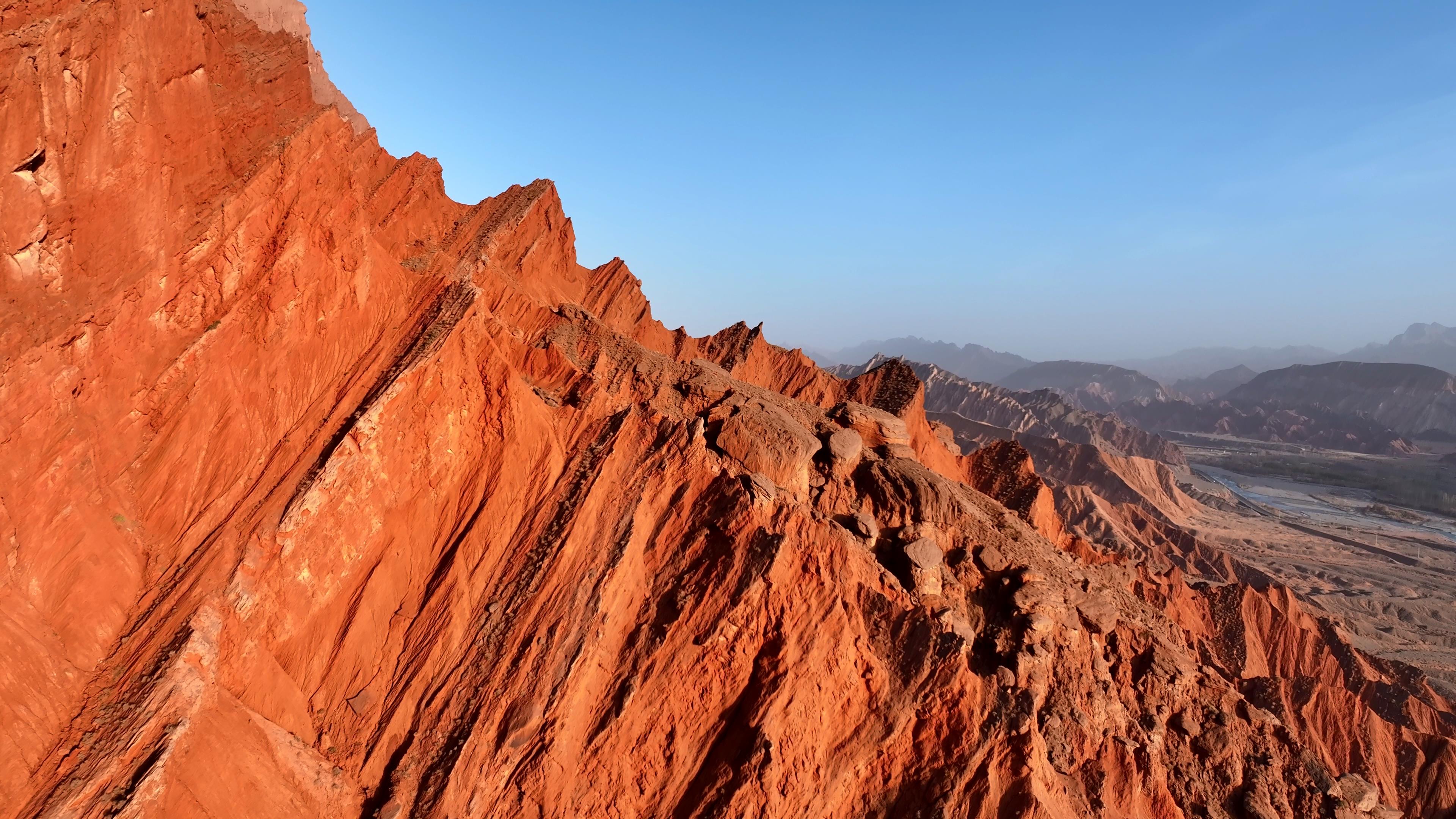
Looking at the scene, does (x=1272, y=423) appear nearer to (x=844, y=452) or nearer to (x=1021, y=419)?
(x=1021, y=419)

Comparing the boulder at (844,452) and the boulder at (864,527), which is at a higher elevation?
the boulder at (844,452)

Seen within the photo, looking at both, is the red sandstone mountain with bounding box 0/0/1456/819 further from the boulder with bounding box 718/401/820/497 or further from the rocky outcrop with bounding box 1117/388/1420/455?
the rocky outcrop with bounding box 1117/388/1420/455

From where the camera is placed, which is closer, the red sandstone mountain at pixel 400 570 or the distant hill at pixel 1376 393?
the red sandstone mountain at pixel 400 570

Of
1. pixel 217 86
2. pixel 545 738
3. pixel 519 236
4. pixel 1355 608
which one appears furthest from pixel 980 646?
pixel 1355 608

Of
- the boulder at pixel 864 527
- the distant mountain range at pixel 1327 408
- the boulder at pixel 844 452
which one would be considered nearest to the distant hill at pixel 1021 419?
the distant mountain range at pixel 1327 408

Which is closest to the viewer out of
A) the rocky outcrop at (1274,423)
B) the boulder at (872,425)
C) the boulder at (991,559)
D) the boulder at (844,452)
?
the boulder at (991,559)

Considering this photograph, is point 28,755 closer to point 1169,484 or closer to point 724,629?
point 724,629

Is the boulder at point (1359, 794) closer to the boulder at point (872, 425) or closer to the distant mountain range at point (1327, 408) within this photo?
the boulder at point (872, 425)

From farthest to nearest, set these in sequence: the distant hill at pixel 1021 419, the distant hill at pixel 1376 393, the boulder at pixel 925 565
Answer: the distant hill at pixel 1376 393 < the distant hill at pixel 1021 419 < the boulder at pixel 925 565
